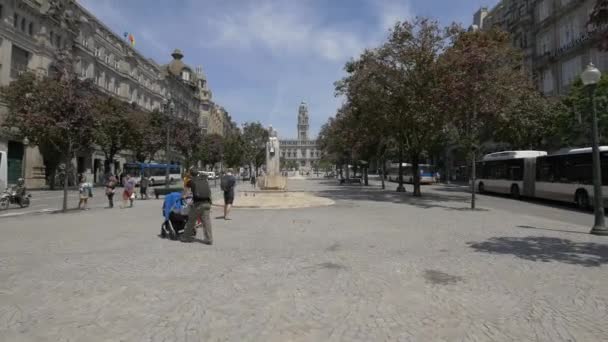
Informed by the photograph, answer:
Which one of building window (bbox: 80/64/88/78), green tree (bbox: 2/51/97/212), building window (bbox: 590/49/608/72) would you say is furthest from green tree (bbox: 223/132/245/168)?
building window (bbox: 590/49/608/72)

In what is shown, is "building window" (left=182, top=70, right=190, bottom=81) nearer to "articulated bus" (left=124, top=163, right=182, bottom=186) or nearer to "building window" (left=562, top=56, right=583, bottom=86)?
"articulated bus" (left=124, top=163, right=182, bottom=186)

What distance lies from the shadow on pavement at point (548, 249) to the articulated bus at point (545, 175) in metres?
9.77

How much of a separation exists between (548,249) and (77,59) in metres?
42.9

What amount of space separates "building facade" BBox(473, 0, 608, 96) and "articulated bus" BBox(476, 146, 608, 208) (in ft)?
40.1

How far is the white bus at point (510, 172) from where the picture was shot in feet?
75.5

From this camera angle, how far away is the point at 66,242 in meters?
8.88

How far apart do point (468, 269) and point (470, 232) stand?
4.34 meters

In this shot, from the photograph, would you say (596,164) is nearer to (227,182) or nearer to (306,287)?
(306,287)

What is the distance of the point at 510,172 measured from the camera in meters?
25.0

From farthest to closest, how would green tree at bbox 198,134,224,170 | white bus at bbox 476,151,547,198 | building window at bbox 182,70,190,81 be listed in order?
building window at bbox 182,70,190,81 < green tree at bbox 198,134,224,170 < white bus at bbox 476,151,547,198

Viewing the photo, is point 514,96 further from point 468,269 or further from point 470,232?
point 468,269

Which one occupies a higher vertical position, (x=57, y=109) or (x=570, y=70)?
(x=570, y=70)

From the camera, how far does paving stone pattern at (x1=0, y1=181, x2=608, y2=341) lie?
4004 millimetres

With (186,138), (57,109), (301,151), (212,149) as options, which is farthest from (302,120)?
(57,109)
